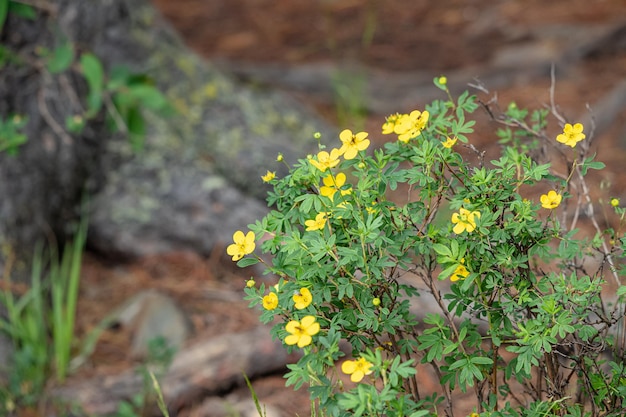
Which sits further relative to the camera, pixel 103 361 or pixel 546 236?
pixel 103 361

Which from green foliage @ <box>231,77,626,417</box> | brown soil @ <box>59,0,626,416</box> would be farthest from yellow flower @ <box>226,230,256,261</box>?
brown soil @ <box>59,0,626,416</box>

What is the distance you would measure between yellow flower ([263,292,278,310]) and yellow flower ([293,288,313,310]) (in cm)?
4

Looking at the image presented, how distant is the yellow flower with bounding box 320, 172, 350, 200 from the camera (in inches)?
60.2

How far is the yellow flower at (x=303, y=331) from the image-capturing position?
136cm

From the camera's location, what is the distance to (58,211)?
3582mm

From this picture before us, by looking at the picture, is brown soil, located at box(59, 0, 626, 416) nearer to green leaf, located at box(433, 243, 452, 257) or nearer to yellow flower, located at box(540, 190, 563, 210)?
green leaf, located at box(433, 243, 452, 257)

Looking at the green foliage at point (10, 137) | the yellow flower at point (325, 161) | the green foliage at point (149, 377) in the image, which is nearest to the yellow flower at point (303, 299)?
the yellow flower at point (325, 161)

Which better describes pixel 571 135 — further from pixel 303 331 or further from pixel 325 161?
pixel 303 331

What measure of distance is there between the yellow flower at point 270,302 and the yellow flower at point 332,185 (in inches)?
8.8

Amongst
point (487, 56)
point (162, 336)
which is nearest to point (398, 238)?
point (162, 336)

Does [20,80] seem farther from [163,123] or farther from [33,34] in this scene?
[163,123]

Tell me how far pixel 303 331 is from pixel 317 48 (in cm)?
591

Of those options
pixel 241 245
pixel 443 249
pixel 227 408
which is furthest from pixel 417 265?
pixel 227 408

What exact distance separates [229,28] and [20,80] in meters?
4.58
